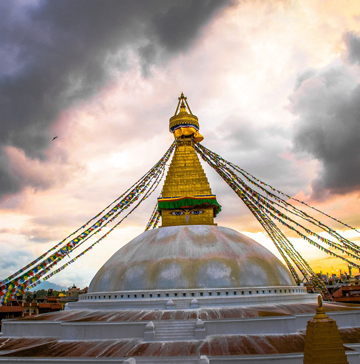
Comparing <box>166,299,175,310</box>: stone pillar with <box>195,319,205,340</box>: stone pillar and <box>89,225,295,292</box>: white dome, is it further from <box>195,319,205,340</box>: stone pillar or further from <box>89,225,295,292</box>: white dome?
<box>195,319,205,340</box>: stone pillar

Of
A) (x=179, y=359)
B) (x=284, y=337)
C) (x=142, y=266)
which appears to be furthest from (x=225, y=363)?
(x=142, y=266)

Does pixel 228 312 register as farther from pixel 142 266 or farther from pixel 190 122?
pixel 190 122

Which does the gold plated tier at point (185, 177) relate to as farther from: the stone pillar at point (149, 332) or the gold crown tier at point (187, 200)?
the stone pillar at point (149, 332)

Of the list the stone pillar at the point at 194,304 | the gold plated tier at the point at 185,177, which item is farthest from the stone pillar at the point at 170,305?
the gold plated tier at the point at 185,177

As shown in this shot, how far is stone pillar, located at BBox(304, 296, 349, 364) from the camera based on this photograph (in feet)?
15.0

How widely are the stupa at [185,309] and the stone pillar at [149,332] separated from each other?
2 centimetres

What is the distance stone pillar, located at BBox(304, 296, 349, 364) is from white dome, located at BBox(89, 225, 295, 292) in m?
6.71

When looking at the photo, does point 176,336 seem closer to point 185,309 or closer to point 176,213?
point 185,309

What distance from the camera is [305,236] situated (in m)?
13.9

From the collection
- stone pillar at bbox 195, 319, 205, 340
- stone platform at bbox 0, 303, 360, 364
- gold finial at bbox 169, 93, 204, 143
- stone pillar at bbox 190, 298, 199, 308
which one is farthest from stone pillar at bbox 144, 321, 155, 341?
gold finial at bbox 169, 93, 204, 143

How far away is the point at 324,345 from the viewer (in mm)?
Answer: 4641

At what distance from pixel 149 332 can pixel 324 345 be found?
5.57m

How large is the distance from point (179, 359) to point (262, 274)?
16.3ft

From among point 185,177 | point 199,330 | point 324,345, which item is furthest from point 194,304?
point 185,177
